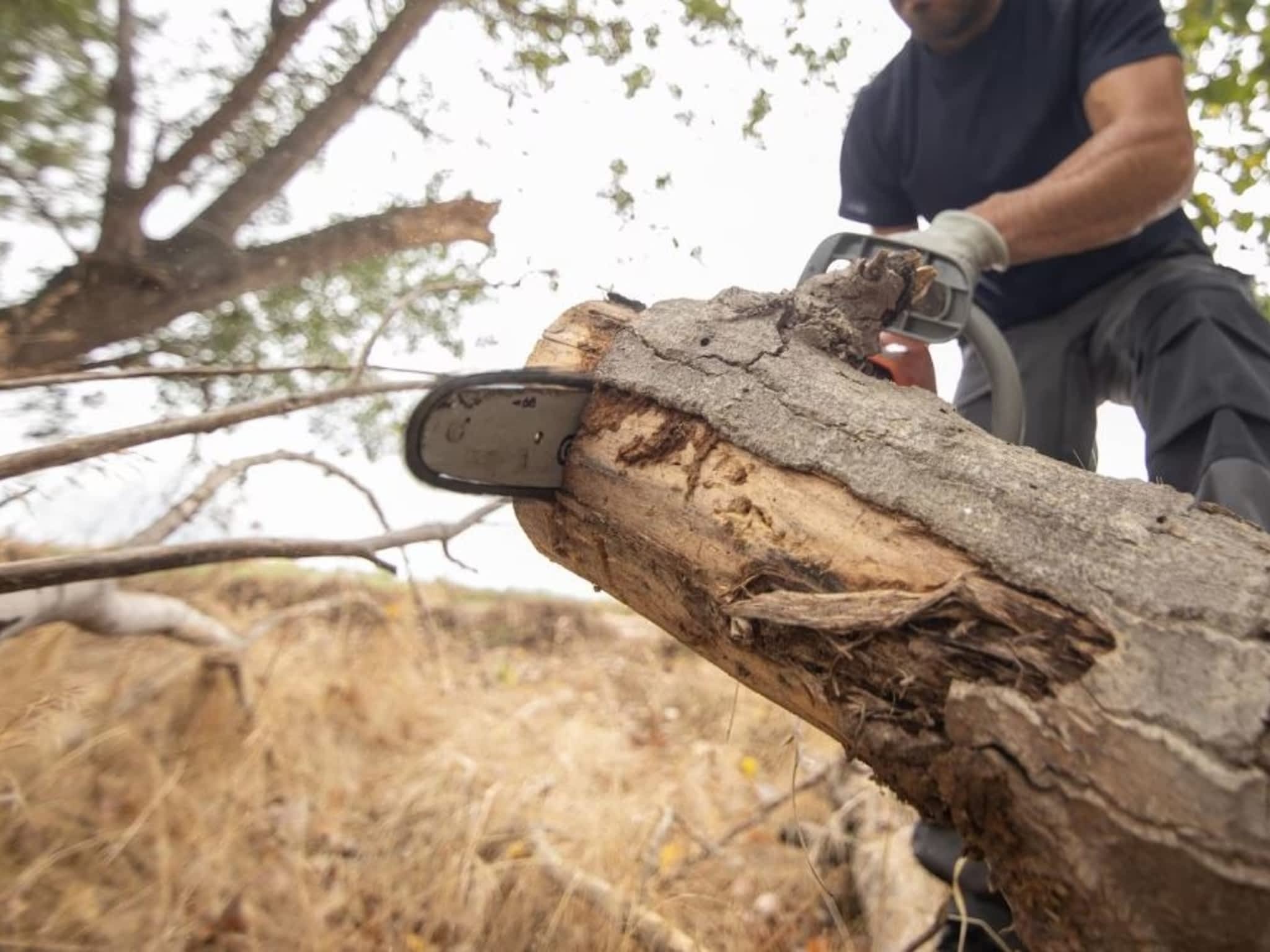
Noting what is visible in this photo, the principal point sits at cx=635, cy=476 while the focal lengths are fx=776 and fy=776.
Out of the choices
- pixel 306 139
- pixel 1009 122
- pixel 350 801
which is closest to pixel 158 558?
pixel 350 801

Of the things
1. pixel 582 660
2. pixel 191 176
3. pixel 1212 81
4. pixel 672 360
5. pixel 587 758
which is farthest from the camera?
pixel 582 660

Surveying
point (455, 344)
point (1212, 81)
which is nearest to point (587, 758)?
point (455, 344)

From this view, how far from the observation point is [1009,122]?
176 centimetres

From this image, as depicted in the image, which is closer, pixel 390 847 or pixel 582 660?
pixel 390 847

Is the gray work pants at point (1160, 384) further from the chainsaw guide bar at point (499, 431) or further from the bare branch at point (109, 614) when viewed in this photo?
the bare branch at point (109, 614)

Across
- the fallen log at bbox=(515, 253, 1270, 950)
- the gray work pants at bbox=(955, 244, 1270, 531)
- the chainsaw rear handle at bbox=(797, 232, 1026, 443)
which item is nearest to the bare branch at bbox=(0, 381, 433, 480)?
the fallen log at bbox=(515, 253, 1270, 950)

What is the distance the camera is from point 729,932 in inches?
75.8

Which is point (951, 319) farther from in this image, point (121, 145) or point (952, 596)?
point (121, 145)

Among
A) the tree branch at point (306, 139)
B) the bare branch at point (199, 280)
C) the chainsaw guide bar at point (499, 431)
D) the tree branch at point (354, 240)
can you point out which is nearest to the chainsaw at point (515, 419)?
the chainsaw guide bar at point (499, 431)

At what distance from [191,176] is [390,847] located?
2259mm

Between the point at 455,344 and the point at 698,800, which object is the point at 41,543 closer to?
the point at 455,344

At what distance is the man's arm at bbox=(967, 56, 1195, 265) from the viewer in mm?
1415

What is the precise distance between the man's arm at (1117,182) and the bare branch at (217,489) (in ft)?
4.81

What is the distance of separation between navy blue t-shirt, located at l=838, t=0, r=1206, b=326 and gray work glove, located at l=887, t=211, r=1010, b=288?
42 cm
